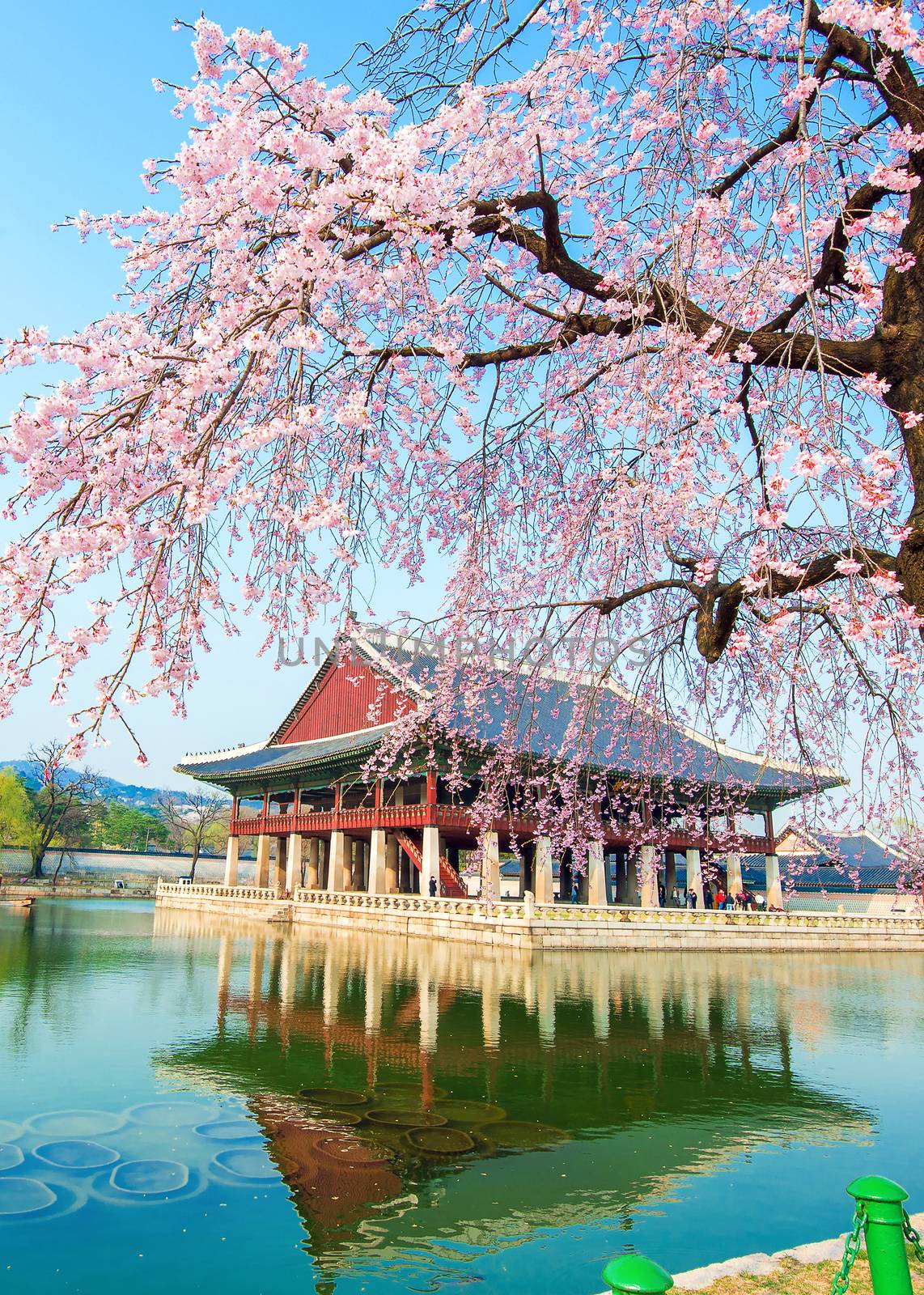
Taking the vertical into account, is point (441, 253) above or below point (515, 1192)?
above

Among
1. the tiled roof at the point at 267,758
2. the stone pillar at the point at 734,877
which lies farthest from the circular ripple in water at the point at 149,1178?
the stone pillar at the point at 734,877

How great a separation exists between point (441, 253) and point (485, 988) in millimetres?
14829

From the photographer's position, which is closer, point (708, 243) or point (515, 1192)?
point (708, 243)

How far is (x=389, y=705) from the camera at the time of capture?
33.6m

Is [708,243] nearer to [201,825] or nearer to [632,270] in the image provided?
[632,270]

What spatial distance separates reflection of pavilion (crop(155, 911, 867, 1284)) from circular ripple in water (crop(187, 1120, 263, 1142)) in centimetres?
18

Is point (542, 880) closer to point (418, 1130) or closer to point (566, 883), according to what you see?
point (566, 883)

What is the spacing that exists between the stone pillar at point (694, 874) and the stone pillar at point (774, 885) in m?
3.38

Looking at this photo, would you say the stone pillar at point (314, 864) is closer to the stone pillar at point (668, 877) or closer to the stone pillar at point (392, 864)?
the stone pillar at point (392, 864)

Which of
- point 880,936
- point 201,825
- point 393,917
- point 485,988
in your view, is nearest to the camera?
point 485,988

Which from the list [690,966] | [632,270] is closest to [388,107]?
[632,270]

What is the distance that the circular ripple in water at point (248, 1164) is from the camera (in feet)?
22.2

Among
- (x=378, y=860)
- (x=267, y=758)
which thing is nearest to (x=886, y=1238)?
(x=378, y=860)

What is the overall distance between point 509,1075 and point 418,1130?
249cm
